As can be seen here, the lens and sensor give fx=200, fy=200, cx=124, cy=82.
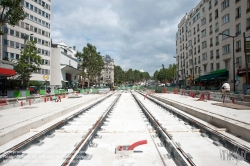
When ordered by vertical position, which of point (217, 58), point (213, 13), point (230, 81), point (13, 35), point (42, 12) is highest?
point (42, 12)

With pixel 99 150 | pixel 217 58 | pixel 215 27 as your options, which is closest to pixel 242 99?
pixel 99 150

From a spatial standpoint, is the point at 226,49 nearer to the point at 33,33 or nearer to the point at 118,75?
the point at 33,33

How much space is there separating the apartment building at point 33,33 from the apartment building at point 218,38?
4110 cm

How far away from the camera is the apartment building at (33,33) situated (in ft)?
154

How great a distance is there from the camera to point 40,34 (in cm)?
5809

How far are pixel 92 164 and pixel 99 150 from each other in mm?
1036

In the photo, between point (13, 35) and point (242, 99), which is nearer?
point (242, 99)

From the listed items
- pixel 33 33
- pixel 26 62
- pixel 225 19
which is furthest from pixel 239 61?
pixel 33 33

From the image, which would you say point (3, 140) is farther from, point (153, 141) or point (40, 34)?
point (40, 34)

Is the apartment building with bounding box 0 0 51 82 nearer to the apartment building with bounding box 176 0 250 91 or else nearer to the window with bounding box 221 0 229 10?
the apartment building with bounding box 176 0 250 91

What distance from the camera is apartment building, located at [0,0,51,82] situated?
4707 centimetres

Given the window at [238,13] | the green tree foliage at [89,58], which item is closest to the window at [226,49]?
the window at [238,13]

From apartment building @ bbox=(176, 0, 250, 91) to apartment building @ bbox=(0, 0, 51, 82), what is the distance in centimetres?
4110

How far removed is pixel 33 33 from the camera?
55031 millimetres
